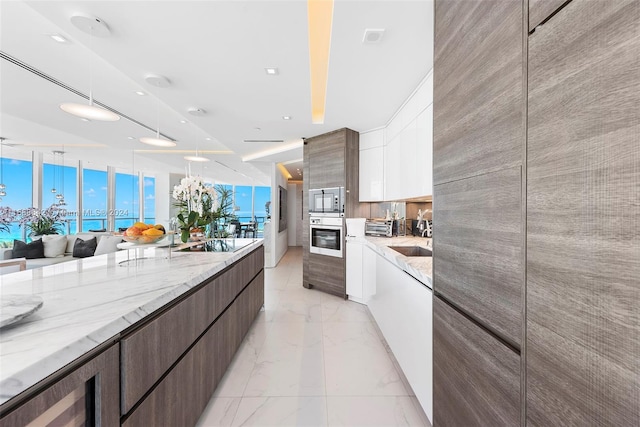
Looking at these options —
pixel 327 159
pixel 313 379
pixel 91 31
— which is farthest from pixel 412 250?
pixel 91 31

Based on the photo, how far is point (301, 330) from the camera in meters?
2.89

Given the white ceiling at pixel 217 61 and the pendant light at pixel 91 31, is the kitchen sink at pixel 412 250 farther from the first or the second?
the pendant light at pixel 91 31

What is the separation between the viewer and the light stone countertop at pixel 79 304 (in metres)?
0.62

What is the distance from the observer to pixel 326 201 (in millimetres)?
4125

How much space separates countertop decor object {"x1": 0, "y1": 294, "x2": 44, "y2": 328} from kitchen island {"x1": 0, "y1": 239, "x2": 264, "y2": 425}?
35 millimetres

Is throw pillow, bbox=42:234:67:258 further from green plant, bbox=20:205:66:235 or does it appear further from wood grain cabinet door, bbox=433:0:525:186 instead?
wood grain cabinet door, bbox=433:0:525:186

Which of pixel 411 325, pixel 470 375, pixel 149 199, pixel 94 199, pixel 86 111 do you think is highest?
pixel 86 111

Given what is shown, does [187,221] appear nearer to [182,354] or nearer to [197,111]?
[182,354]

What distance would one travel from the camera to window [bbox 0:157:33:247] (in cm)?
615

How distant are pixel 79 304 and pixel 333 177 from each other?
3391 mm

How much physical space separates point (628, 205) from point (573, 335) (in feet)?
0.98

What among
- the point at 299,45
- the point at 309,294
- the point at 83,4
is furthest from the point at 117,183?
the point at 299,45

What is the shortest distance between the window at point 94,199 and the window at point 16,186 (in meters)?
1.21

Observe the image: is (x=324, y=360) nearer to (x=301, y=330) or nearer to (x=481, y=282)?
(x=301, y=330)
